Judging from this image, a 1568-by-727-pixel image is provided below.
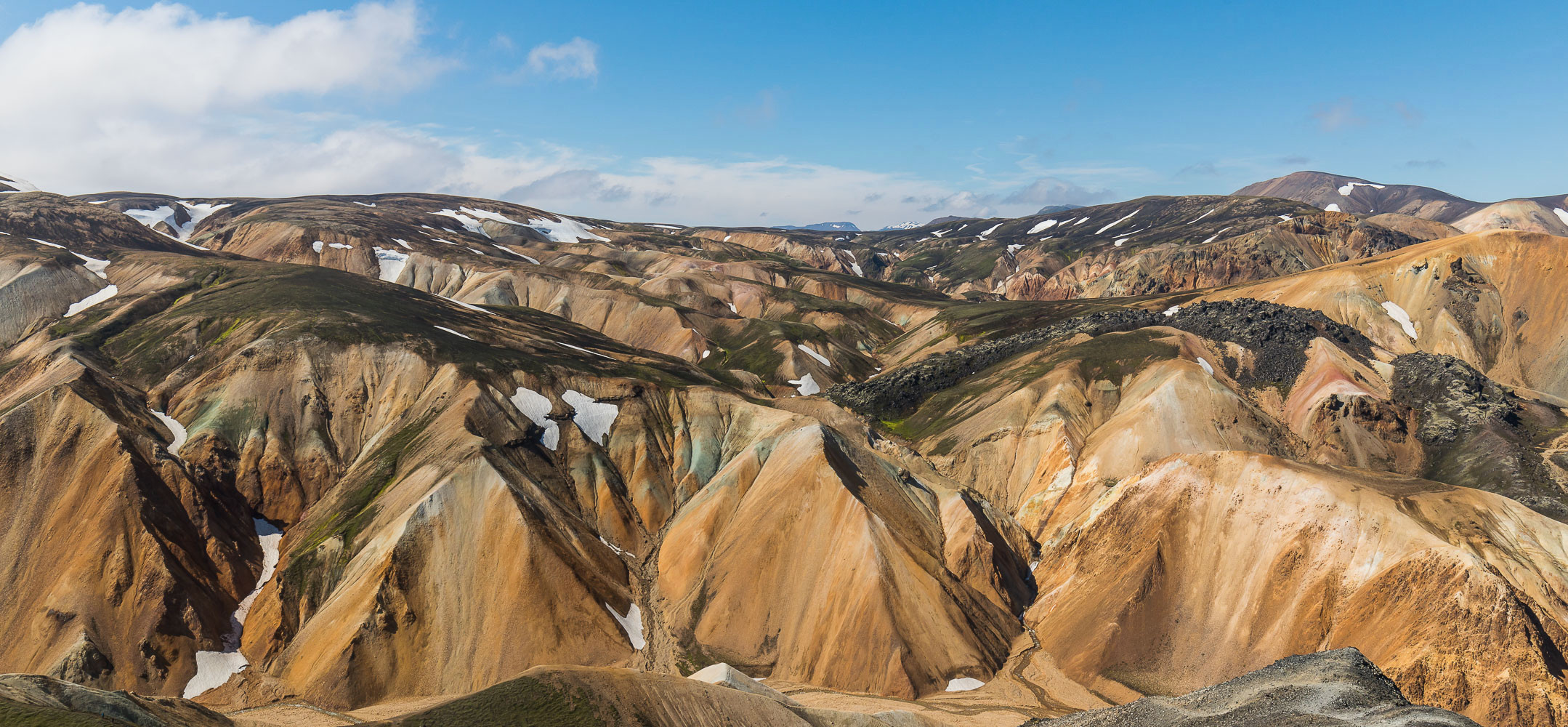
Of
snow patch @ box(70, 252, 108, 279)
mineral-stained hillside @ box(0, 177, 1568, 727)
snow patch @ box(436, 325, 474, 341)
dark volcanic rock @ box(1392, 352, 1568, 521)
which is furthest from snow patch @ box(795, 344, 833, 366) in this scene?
snow patch @ box(70, 252, 108, 279)

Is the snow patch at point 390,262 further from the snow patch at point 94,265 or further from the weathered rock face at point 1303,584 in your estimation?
the weathered rock face at point 1303,584

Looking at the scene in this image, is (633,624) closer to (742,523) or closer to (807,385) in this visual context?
(742,523)

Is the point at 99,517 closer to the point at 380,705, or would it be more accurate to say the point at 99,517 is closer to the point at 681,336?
the point at 380,705

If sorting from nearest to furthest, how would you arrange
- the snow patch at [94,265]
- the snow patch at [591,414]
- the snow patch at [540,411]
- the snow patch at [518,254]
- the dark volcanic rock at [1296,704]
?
the dark volcanic rock at [1296,704] < the snow patch at [540,411] < the snow patch at [591,414] < the snow patch at [94,265] < the snow patch at [518,254]

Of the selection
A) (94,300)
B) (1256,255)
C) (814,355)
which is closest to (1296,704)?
(814,355)

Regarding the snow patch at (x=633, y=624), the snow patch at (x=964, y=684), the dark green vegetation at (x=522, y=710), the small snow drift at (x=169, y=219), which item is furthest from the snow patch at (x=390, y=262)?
the snow patch at (x=964, y=684)
